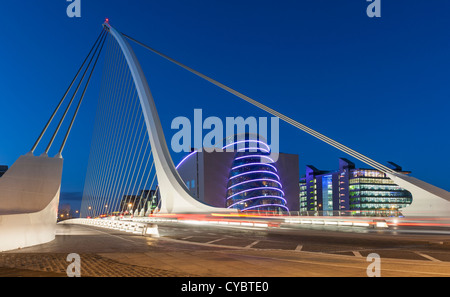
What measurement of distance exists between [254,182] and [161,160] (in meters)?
55.2

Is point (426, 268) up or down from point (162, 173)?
down

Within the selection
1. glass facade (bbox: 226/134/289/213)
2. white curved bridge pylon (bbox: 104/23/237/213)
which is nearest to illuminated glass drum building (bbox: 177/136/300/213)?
glass facade (bbox: 226/134/289/213)

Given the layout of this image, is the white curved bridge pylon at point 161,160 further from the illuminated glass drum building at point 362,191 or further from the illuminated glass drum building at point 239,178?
the illuminated glass drum building at point 362,191

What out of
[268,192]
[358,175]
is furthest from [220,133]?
[358,175]

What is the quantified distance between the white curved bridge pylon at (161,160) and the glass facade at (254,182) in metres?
50.7

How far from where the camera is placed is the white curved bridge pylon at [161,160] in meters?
46.5


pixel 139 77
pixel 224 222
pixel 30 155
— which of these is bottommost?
pixel 224 222

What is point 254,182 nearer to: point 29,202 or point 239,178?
point 239,178

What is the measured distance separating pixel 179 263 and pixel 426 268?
20.6ft

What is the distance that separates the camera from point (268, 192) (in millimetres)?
Answer: 99938

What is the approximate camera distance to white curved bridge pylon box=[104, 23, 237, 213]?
153 feet

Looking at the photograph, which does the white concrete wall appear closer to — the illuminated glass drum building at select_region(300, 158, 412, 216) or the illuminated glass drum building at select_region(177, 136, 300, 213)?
the illuminated glass drum building at select_region(177, 136, 300, 213)
